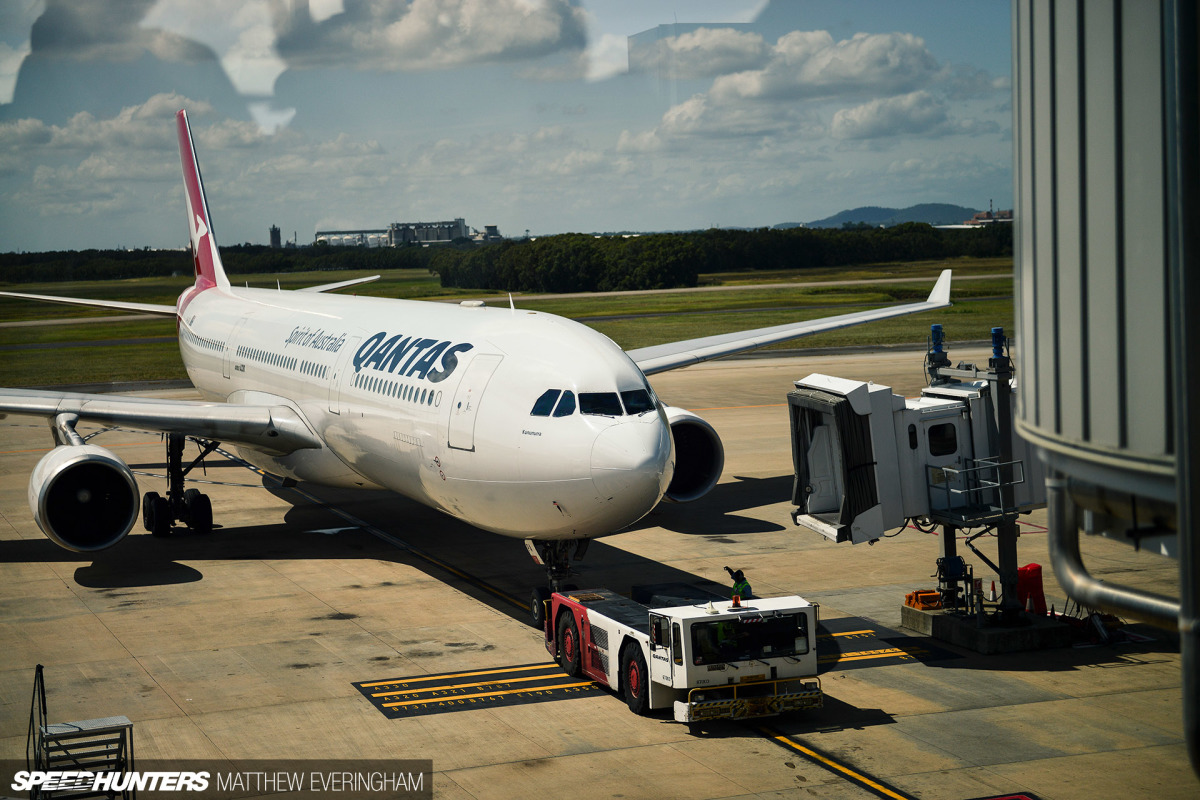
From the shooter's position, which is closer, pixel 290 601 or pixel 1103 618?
pixel 1103 618

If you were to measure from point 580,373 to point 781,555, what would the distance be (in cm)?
755

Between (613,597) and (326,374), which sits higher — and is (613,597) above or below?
below

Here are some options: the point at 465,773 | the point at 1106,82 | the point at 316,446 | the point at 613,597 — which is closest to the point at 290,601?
the point at 316,446

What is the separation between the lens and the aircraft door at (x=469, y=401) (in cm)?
1764

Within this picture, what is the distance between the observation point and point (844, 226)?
347ft

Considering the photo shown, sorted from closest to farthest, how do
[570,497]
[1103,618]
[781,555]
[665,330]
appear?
[570,497] < [1103,618] < [781,555] < [665,330]

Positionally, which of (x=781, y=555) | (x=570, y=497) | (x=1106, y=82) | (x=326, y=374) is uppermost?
(x=1106, y=82)

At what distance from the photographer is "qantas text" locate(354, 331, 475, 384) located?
63.0ft

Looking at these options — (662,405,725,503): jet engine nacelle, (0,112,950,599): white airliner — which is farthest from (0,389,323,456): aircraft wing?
(662,405,725,503): jet engine nacelle

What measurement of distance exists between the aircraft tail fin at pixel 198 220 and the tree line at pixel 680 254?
25851 millimetres

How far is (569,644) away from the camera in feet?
52.9

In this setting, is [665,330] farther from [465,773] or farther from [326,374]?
[465,773]

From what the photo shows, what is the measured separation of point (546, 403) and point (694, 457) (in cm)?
796

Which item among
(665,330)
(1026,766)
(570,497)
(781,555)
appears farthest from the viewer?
(665,330)
